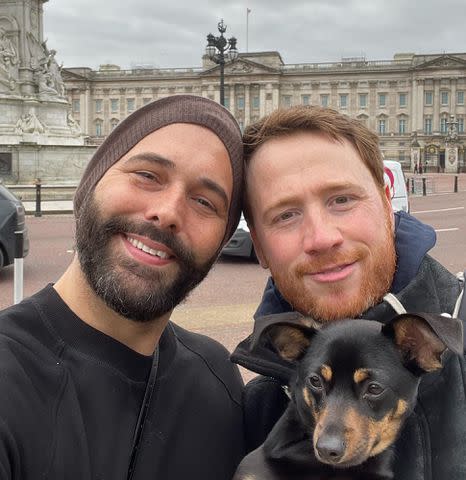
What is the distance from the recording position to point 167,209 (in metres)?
2.35

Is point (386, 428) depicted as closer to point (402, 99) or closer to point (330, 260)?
point (330, 260)

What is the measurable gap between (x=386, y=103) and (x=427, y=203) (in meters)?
78.6

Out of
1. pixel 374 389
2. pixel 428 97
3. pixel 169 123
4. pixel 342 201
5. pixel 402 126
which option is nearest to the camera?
pixel 374 389

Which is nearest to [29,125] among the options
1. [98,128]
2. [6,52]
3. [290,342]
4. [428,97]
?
[6,52]

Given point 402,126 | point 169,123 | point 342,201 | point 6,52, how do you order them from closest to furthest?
point 342,201, point 169,123, point 6,52, point 402,126

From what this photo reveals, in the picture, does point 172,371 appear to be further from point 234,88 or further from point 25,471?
point 234,88

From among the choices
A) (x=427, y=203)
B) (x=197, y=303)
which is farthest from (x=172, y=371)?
(x=427, y=203)

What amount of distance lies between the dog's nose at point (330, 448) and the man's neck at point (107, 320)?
0.80 metres

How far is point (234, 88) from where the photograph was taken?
10588 centimetres

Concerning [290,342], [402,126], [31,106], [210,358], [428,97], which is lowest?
[210,358]

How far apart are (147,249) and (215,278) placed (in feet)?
31.9

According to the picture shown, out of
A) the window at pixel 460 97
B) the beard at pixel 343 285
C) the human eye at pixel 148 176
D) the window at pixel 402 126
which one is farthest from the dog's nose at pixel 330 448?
the window at pixel 460 97

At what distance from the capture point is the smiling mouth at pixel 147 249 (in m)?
2.34

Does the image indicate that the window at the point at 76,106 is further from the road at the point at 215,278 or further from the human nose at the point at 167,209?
the human nose at the point at 167,209
